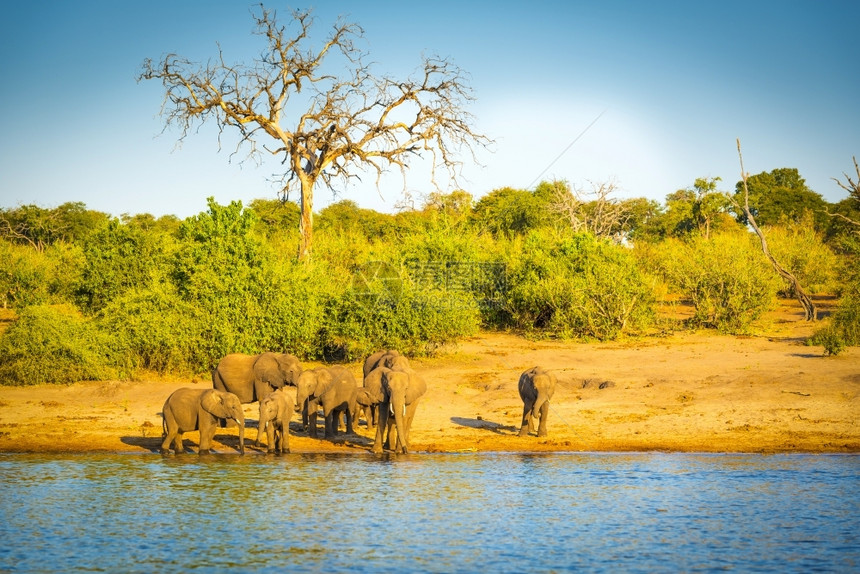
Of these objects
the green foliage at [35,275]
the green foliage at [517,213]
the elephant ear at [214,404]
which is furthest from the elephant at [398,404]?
the green foliage at [517,213]

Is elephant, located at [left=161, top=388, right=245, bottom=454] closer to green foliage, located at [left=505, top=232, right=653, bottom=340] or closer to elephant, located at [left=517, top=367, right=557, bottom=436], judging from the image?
elephant, located at [left=517, top=367, right=557, bottom=436]

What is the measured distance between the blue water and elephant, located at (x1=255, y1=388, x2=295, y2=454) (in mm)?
498

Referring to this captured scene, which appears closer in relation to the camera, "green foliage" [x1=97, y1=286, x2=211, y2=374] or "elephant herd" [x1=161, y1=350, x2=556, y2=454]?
"elephant herd" [x1=161, y1=350, x2=556, y2=454]

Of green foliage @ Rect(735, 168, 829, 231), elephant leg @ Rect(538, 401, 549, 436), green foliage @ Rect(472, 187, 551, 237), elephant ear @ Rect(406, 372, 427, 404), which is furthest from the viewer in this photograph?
green foliage @ Rect(735, 168, 829, 231)

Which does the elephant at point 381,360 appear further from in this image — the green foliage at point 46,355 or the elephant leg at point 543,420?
the green foliage at point 46,355

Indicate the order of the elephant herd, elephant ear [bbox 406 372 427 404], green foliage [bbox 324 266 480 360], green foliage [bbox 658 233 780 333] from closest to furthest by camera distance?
1. the elephant herd
2. elephant ear [bbox 406 372 427 404]
3. green foliage [bbox 324 266 480 360]
4. green foliage [bbox 658 233 780 333]

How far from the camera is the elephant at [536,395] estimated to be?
15.6 metres

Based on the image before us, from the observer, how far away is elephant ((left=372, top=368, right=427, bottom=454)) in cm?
1488

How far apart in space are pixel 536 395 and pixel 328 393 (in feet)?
11.6

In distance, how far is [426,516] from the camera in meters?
11.2

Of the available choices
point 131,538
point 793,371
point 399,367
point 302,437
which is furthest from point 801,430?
point 131,538

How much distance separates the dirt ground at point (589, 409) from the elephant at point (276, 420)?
39 cm

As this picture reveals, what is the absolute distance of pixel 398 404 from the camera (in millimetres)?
14859

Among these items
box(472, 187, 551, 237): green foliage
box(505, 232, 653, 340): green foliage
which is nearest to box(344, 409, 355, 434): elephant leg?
box(505, 232, 653, 340): green foliage
